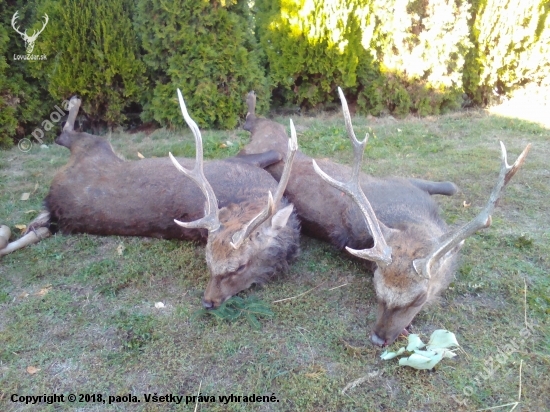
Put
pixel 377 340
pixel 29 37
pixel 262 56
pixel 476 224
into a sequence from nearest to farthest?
pixel 476 224 < pixel 377 340 < pixel 29 37 < pixel 262 56

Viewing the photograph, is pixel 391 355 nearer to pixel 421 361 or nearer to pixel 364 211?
pixel 421 361

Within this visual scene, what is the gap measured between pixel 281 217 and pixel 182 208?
3.50 feet

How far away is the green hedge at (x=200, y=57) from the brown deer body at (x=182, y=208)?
246 cm

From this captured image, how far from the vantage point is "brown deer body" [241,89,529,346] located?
10.5 ft

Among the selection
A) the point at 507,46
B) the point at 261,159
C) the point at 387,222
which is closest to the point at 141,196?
the point at 261,159

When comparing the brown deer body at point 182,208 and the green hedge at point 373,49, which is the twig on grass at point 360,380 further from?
the green hedge at point 373,49

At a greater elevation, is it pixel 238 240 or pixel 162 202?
pixel 238 240

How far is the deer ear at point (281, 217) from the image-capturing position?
4.10m

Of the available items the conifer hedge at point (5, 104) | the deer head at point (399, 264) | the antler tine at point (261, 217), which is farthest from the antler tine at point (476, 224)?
the conifer hedge at point (5, 104)

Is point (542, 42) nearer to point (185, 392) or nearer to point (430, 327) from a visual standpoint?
point (430, 327)

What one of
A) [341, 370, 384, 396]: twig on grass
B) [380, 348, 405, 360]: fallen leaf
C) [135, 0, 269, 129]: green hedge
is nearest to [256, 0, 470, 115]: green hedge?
[135, 0, 269, 129]: green hedge

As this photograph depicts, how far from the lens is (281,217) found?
4117 mm

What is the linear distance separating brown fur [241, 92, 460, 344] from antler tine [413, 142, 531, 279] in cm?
11

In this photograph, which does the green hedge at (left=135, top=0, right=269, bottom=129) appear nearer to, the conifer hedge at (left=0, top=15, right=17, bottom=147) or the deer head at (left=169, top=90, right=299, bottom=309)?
the conifer hedge at (left=0, top=15, right=17, bottom=147)
